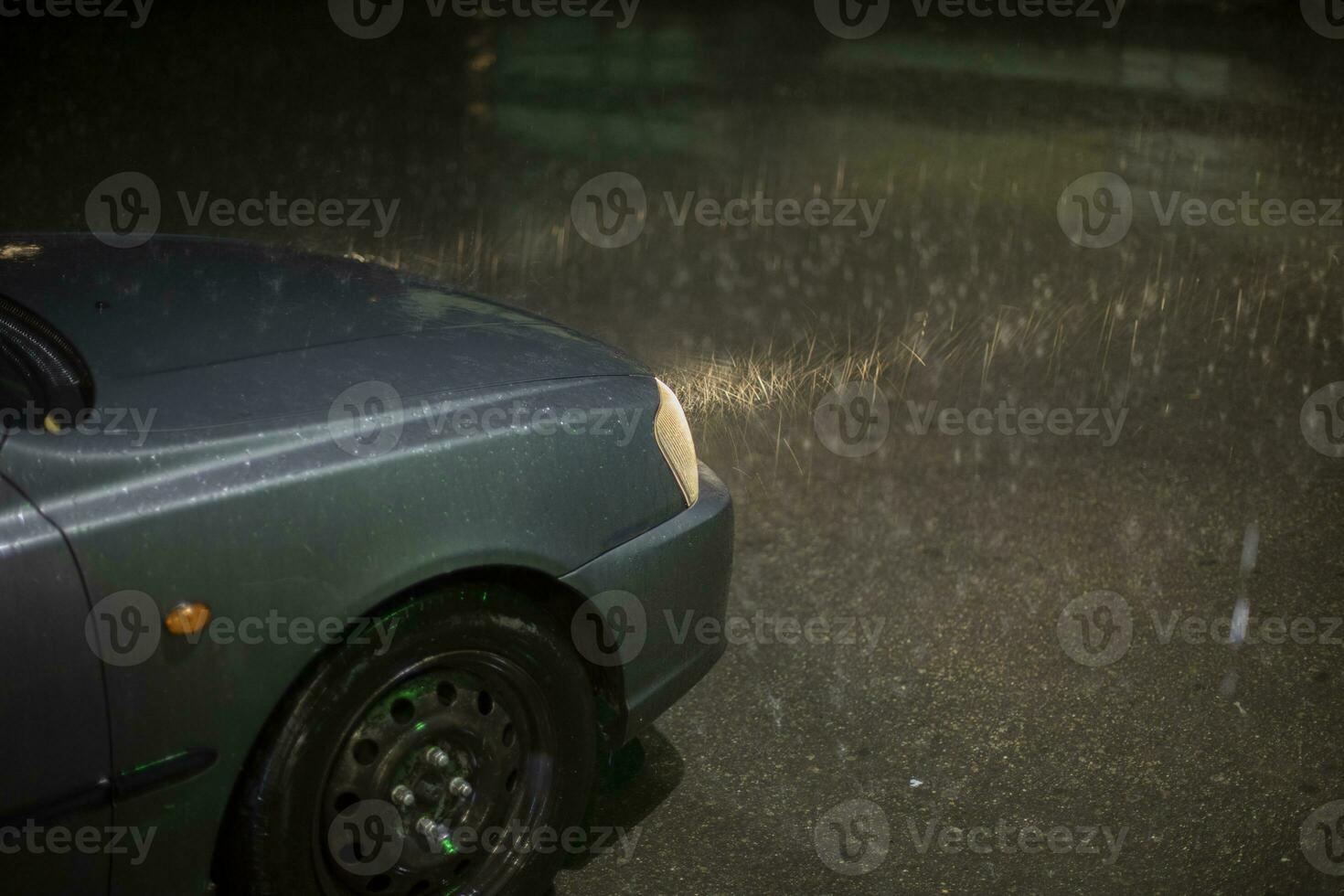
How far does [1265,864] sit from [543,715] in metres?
1.81

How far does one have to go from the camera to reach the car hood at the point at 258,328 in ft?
8.04

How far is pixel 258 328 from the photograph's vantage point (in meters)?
2.74

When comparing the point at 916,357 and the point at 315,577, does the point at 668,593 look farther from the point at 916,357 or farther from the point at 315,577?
the point at 916,357

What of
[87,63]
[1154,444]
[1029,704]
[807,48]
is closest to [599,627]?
[1029,704]

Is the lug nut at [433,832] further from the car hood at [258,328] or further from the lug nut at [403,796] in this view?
the car hood at [258,328]

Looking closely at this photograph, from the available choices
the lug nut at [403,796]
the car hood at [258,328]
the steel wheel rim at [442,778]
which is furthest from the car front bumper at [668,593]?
the lug nut at [403,796]

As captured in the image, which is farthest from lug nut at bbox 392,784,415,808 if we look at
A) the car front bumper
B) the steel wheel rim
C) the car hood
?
the car hood

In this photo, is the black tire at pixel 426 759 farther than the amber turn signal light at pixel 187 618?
Yes

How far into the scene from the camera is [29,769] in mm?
2002

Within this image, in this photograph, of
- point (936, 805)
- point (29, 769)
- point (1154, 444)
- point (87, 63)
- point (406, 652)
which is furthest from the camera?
point (87, 63)

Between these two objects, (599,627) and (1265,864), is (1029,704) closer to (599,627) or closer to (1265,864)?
(1265,864)

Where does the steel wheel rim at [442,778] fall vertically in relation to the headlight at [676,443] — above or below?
below

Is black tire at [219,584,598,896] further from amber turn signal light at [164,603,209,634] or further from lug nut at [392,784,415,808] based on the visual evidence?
amber turn signal light at [164,603,209,634]

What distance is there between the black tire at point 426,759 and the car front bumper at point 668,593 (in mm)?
133
